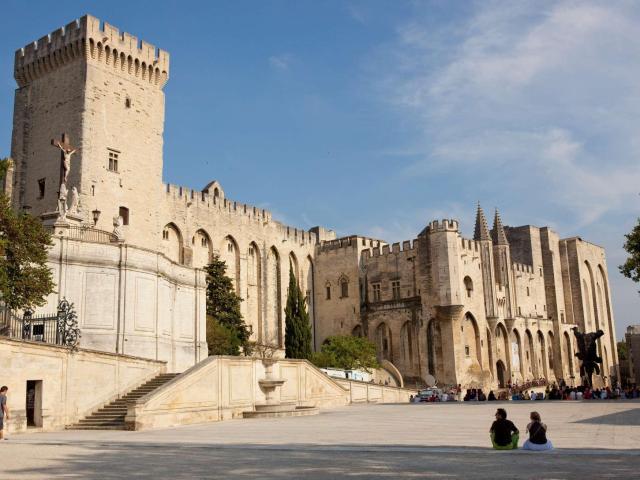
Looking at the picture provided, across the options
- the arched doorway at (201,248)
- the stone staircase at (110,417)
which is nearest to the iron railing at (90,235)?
the stone staircase at (110,417)

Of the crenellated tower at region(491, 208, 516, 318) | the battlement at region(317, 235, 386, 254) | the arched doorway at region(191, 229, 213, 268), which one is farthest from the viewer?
the crenellated tower at region(491, 208, 516, 318)

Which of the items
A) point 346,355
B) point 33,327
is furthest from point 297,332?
point 33,327

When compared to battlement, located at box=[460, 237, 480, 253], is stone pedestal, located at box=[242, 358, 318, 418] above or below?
below

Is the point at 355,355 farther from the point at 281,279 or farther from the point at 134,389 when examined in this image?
the point at 134,389

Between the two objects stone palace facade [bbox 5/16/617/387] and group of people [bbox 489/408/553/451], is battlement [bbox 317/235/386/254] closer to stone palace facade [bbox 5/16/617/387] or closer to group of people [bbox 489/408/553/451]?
stone palace facade [bbox 5/16/617/387]

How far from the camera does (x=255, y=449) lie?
36.0 ft

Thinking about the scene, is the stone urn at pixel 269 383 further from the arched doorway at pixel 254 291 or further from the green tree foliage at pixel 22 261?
the arched doorway at pixel 254 291

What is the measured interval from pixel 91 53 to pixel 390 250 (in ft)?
85.2

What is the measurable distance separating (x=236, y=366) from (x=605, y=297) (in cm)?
6126

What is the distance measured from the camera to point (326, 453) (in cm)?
1023

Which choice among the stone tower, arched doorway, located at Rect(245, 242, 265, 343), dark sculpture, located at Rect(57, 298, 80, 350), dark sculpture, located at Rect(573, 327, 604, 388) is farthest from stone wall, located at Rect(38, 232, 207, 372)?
arched doorway, located at Rect(245, 242, 265, 343)

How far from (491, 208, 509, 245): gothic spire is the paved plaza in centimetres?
4171

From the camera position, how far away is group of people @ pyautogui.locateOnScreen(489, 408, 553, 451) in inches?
398

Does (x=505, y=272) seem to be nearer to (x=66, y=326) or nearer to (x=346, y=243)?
(x=346, y=243)
